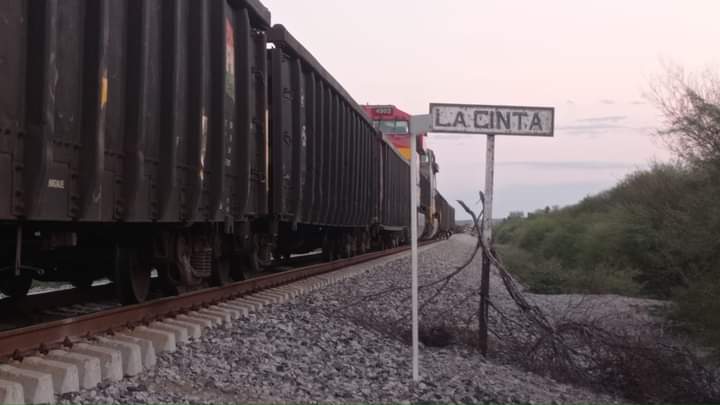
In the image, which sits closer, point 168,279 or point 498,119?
point 498,119

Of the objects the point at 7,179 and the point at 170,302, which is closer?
the point at 7,179

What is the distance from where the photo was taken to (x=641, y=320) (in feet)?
39.6

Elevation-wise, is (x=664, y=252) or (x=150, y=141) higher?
(x=150, y=141)

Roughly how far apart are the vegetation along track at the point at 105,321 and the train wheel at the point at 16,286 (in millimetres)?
1068

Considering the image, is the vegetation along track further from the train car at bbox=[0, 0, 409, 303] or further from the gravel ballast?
the gravel ballast

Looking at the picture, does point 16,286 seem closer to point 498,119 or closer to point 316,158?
point 498,119

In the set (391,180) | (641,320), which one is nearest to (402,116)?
(391,180)

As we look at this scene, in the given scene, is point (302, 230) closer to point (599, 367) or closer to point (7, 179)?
point (599, 367)

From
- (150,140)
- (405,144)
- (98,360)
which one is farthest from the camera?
(405,144)

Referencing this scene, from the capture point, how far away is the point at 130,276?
702 centimetres

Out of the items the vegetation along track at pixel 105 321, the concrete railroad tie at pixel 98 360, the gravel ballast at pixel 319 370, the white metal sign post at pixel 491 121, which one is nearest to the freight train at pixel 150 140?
the vegetation along track at pixel 105 321

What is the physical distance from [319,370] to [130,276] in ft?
8.47

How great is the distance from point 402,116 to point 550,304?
59.4ft

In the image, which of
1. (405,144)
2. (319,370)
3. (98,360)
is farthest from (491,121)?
(405,144)
